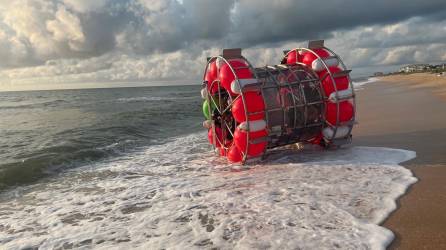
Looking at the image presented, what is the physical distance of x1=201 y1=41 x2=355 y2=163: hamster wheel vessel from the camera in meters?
8.29

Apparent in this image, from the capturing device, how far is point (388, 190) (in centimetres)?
604

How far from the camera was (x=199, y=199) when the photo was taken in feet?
20.8

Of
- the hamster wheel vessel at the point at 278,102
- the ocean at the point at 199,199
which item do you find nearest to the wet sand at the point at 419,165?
the ocean at the point at 199,199

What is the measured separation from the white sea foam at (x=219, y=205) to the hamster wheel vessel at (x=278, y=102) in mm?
525

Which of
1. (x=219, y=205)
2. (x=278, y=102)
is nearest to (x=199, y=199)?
(x=219, y=205)

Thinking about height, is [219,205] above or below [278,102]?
below

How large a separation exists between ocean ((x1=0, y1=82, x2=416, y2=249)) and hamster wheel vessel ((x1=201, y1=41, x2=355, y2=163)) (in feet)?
1.74

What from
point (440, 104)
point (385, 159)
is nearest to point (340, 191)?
point (385, 159)

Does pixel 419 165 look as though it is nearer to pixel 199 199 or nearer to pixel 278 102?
pixel 278 102

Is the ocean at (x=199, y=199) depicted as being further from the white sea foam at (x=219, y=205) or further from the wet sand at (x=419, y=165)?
the wet sand at (x=419, y=165)

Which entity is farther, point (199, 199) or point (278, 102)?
point (278, 102)

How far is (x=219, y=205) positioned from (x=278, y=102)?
3414 millimetres

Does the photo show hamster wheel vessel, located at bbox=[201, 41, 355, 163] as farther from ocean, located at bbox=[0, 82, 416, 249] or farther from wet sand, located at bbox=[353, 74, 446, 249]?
wet sand, located at bbox=[353, 74, 446, 249]

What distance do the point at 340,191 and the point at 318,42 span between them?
481 centimetres
